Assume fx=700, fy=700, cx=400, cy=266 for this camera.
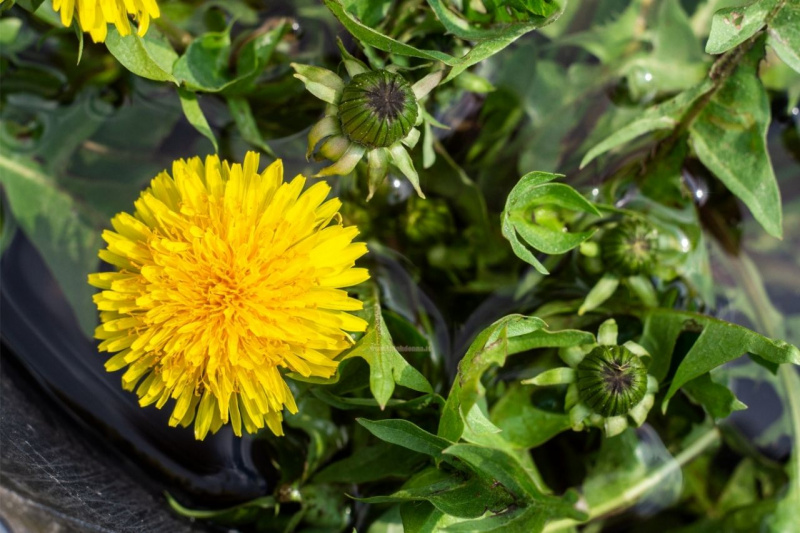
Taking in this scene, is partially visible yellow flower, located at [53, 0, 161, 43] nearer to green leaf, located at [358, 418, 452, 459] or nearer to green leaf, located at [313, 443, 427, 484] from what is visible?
green leaf, located at [358, 418, 452, 459]

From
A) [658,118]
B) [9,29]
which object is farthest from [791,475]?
[9,29]

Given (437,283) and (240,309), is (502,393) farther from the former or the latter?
(240,309)

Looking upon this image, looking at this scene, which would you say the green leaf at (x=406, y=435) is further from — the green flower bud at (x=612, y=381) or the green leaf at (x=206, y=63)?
the green leaf at (x=206, y=63)

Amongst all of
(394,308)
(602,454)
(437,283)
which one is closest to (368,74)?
(394,308)

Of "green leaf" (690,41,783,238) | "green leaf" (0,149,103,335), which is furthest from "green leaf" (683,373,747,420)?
"green leaf" (0,149,103,335)

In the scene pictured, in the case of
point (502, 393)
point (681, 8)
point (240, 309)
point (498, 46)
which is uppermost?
point (498, 46)

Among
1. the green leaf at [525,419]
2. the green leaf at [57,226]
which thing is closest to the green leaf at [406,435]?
the green leaf at [525,419]
